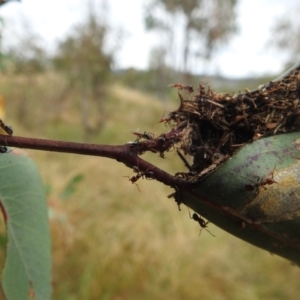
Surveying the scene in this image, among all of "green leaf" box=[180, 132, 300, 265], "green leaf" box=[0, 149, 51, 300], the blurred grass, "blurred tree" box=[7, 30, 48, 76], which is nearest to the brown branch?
"green leaf" box=[180, 132, 300, 265]

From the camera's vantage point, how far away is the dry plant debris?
1.79 feet

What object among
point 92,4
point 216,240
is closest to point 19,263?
point 216,240

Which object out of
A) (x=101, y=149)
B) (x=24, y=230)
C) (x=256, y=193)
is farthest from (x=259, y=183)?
(x=24, y=230)

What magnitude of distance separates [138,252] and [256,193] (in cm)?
383

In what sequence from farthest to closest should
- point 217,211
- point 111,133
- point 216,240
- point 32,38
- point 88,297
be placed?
point 111,133
point 32,38
point 216,240
point 88,297
point 217,211

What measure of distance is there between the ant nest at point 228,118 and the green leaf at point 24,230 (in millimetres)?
302

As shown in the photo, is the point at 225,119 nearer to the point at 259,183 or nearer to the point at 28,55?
the point at 259,183

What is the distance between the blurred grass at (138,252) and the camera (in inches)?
148

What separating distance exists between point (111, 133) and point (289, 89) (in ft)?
32.0

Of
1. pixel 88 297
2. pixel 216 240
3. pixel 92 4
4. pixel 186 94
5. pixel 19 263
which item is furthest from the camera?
pixel 92 4

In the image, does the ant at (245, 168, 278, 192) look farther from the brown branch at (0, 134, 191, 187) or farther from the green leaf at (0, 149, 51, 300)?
the green leaf at (0, 149, 51, 300)

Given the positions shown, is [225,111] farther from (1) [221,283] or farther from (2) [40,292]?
(1) [221,283]

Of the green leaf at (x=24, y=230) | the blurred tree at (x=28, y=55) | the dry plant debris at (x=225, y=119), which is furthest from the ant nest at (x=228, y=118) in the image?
the blurred tree at (x=28, y=55)

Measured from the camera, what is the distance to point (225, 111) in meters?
0.58
